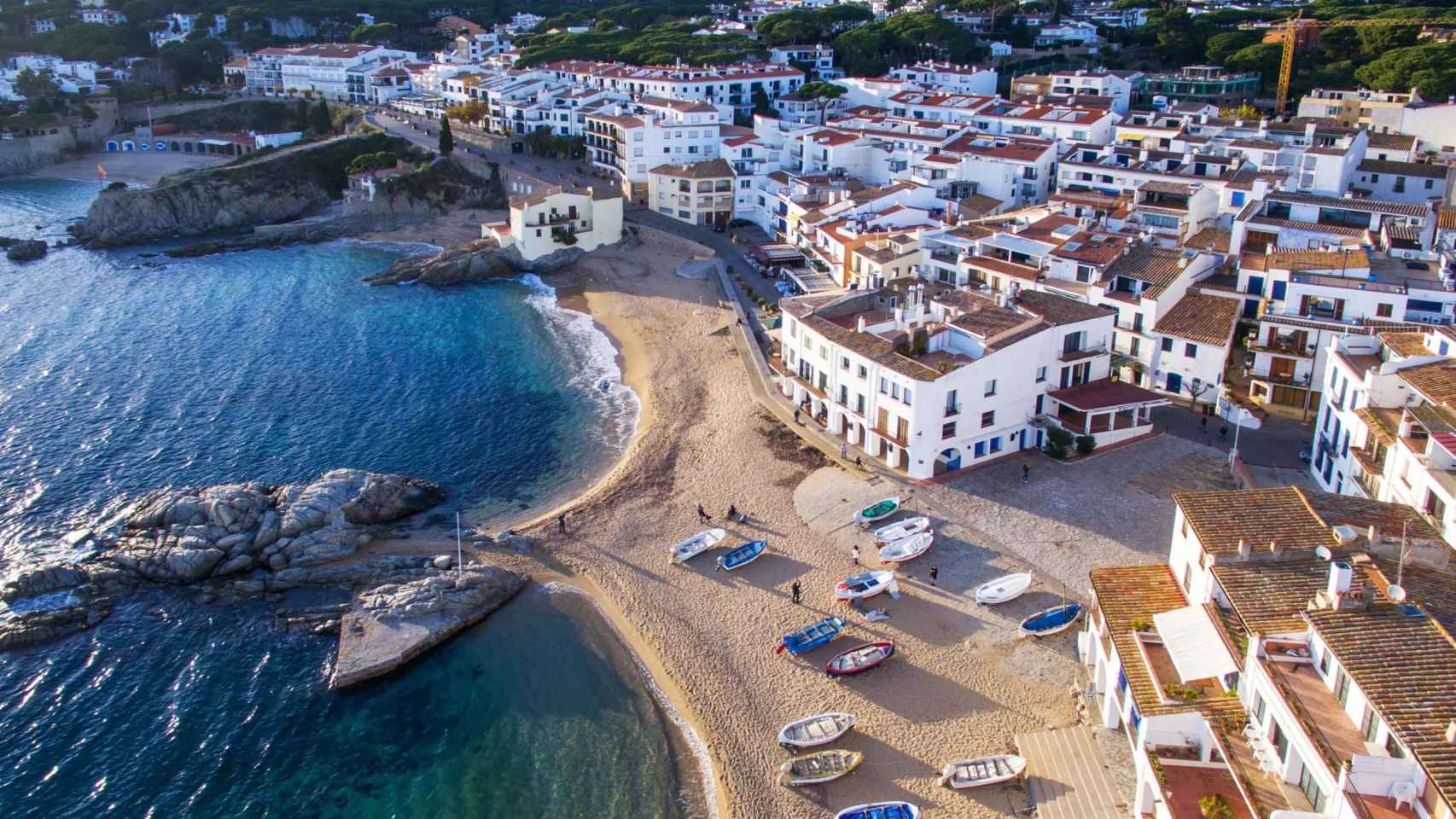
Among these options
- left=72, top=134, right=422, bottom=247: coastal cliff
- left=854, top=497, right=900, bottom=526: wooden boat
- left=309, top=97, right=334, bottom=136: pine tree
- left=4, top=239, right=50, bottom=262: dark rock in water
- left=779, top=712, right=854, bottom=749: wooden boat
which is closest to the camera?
left=779, top=712, right=854, bottom=749: wooden boat

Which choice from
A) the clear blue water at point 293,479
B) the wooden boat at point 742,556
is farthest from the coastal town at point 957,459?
the clear blue water at point 293,479

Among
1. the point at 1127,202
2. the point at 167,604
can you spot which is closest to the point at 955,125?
Result: the point at 1127,202

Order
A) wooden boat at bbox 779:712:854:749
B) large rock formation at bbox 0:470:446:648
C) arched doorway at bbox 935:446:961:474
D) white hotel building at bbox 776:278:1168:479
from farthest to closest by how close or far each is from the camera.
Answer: arched doorway at bbox 935:446:961:474, white hotel building at bbox 776:278:1168:479, large rock formation at bbox 0:470:446:648, wooden boat at bbox 779:712:854:749

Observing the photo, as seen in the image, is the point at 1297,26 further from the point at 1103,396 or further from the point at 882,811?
the point at 882,811

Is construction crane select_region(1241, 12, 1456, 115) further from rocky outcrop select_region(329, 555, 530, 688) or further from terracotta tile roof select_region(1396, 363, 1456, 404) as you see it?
rocky outcrop select_region(329, 555, 530, 688)

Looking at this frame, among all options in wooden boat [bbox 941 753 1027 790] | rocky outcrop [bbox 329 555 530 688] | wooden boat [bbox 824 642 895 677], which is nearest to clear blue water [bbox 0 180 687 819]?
rocky outcrop [bbox 329 555 530 688]
